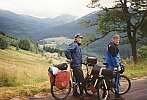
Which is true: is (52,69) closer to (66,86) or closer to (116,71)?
(66,86)

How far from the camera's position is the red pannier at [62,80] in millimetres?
13102

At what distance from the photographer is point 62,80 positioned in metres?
13.1

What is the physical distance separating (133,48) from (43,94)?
69.1 ft

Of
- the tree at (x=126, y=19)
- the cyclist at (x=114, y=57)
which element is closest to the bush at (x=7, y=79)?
the cyclist at (x=114, y=57)

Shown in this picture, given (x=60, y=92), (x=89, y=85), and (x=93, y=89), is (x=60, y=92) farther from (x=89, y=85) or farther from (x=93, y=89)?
(x=93, y=89)

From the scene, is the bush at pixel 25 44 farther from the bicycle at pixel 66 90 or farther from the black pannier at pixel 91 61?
the black pannier at pixel 91 61

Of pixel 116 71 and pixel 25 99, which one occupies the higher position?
pixel 116 71

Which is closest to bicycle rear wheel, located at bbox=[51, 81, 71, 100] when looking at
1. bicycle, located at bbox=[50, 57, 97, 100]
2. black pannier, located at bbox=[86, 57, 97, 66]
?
bicycle, located at bbox=[50, 57, 97, 100]

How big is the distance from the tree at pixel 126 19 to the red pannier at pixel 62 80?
68.2 ft

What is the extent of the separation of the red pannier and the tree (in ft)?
68.2

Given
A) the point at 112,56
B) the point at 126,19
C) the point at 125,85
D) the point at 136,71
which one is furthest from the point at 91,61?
the point at 126,19

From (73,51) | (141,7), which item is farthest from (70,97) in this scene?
(141,7)

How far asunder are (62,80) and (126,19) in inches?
861

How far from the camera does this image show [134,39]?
35.1 m
